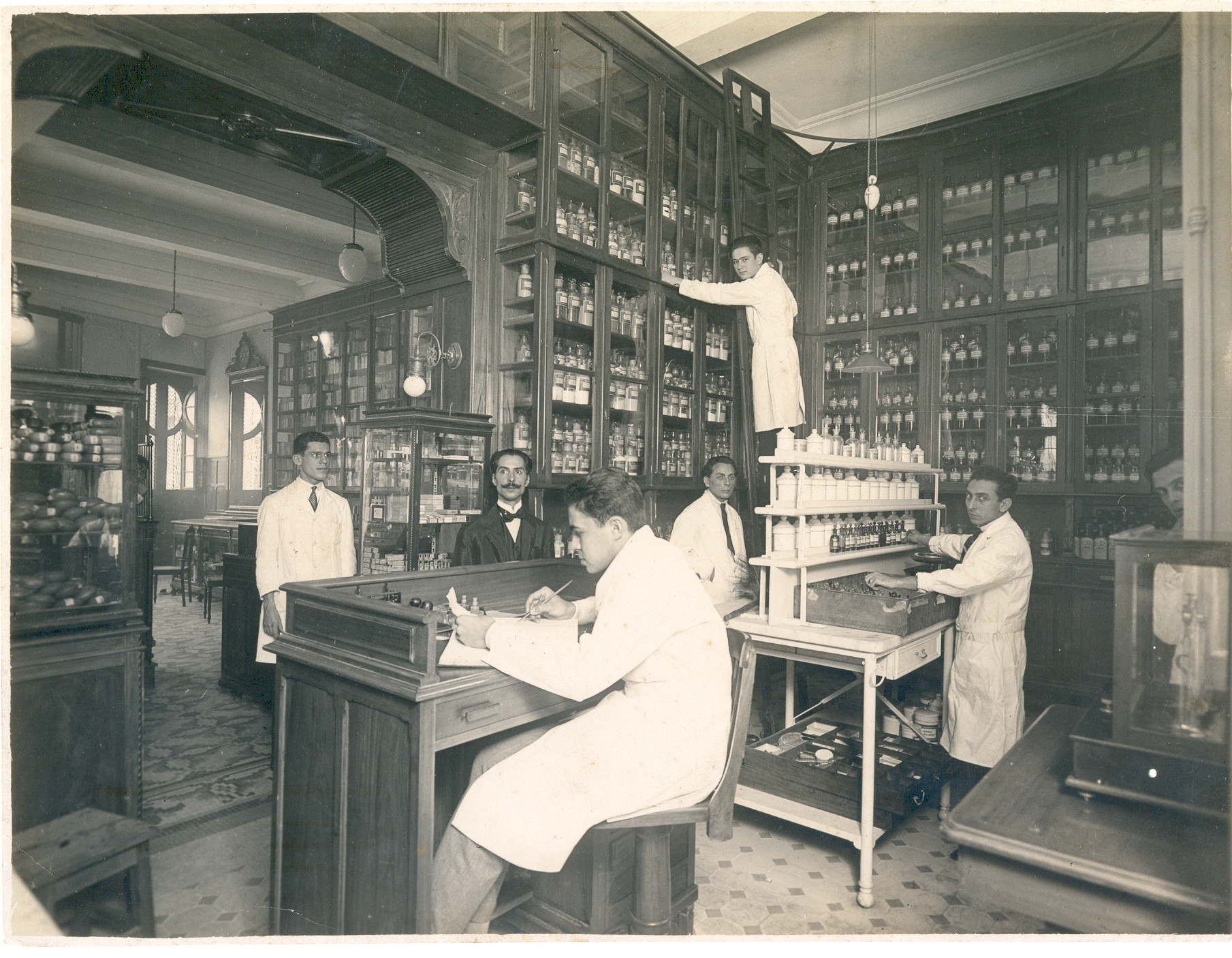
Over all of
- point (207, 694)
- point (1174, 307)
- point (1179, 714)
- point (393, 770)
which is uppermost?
point (1174, 307)

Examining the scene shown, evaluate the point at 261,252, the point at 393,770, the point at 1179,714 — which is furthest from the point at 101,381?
the point at 261,252

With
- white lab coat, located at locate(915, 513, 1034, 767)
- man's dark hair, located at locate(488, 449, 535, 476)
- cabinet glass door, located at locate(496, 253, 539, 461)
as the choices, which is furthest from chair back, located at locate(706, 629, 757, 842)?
cabinet glass door, located at locate(496, 253, 539, 461)

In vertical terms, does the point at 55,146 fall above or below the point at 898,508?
above

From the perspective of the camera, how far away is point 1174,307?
16.0ft

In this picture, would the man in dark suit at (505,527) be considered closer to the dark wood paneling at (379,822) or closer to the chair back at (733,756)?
the dark wood paneling at (379,822)

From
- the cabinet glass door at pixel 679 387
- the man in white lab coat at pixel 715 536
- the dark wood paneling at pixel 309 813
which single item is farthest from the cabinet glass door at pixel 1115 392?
the dark wood paneling at pixel 309 813

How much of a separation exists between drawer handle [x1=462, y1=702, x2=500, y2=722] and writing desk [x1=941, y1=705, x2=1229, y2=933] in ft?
3.84

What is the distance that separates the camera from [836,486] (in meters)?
3.74

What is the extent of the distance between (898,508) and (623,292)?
2.17 meters

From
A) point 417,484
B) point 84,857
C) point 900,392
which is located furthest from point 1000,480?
point 84,857

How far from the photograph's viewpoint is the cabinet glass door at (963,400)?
559cm

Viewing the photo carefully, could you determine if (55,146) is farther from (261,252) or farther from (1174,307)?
(1174,307)

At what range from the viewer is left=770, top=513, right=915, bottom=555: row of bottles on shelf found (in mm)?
3391

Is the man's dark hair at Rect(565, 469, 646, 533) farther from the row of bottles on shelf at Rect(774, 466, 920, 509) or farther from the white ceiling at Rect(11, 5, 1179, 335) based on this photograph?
the white ceiling at Rect(11, 5, 1179, 335)
